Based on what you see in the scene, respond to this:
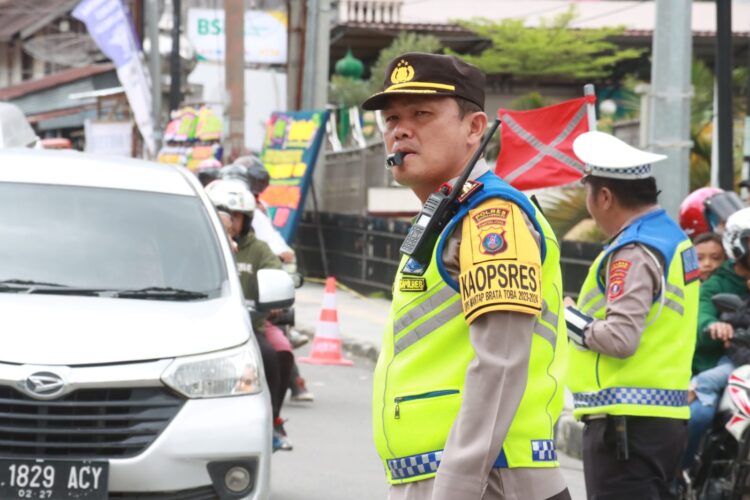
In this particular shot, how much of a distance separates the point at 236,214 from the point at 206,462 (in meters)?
2.91

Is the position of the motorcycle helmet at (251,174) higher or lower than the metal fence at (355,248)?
higher

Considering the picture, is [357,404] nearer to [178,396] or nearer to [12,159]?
[12,159]

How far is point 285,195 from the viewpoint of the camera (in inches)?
840

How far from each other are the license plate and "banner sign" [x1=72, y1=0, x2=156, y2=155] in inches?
823

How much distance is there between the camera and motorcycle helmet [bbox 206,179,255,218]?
8414mm

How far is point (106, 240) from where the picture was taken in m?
6.74

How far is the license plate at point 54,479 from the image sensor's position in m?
5.57

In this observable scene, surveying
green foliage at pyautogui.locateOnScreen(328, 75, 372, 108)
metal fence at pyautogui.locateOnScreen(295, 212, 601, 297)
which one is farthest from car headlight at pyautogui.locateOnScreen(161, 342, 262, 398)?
green foliage at pyautogui.locateOnScreen(328, 75, 372, 108)

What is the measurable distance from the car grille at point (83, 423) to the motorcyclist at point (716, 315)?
2385mm

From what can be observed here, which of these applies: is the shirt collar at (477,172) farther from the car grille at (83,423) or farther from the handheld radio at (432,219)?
the car grille at (83,423)

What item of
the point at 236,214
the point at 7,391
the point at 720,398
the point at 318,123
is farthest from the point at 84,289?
the point at 318,123

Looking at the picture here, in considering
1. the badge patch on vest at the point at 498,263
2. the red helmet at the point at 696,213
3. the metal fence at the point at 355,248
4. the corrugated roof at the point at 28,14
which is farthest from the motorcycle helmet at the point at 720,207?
the corrugated roof at the point at 28,14

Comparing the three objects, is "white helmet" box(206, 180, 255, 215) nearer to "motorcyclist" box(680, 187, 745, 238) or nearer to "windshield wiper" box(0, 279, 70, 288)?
"windshield wiper" box(0, 279, 70, 288)

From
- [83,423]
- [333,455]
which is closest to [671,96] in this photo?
[333,455]
